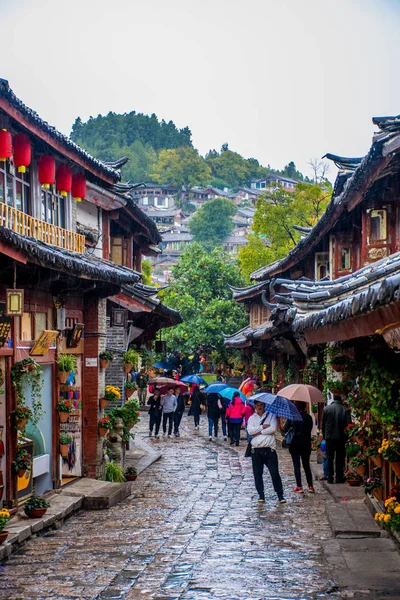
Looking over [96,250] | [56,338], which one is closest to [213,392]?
[96,250]

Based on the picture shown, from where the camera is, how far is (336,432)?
663 inches

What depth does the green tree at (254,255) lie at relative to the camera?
45.0 m

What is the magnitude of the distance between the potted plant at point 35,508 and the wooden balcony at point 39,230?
4459mm

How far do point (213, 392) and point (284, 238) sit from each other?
18307mm

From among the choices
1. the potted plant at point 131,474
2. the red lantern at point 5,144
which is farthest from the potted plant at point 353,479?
the red lantern at point 5,144

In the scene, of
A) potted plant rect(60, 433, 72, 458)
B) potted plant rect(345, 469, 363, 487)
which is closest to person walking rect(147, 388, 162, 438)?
potted plant rect(60, 433, 72, 458)

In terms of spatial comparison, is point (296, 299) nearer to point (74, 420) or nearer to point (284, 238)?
point (74, 420)

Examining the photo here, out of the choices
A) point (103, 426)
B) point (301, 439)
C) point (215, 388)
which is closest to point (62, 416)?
point (103, 426)

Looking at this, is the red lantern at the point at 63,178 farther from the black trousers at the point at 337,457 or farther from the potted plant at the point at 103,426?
the black trousers at the point at 337,457

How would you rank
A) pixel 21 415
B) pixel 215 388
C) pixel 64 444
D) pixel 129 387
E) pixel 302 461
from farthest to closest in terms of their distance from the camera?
pixel 215 388
pixel 129 387
pixel 302 461
pixel 64 444
pixel 21 415

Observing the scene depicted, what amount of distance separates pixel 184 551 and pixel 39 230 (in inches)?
290

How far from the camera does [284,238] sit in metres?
43.8

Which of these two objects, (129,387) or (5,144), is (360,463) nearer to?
(5,144)

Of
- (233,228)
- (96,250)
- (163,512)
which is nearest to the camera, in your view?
(163,512)
